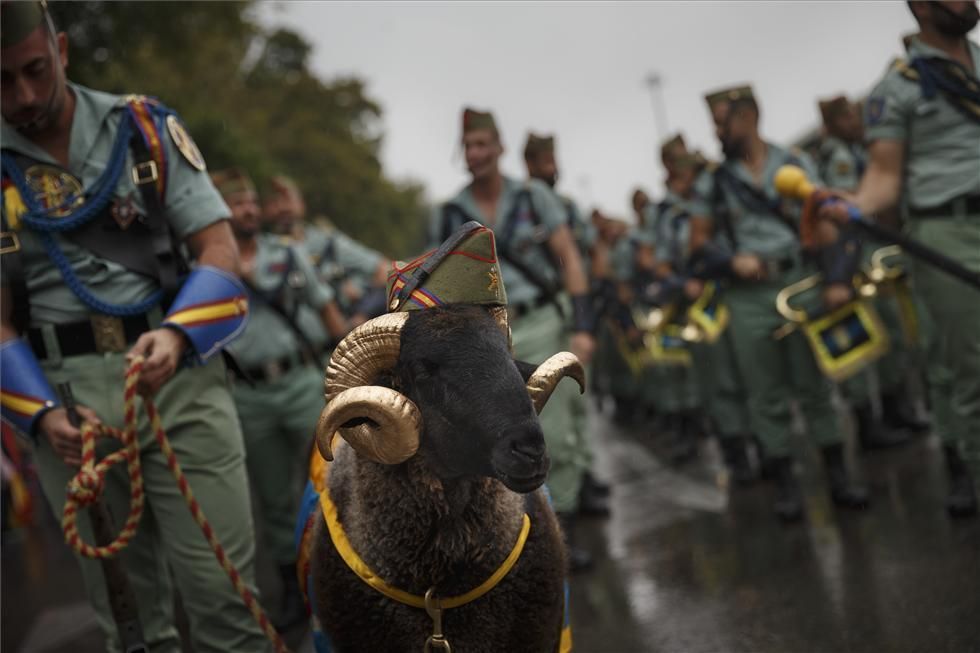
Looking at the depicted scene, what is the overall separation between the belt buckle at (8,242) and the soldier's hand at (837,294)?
442 cm

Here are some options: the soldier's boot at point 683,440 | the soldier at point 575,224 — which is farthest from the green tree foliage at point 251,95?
the soldier's boot at point 683,440

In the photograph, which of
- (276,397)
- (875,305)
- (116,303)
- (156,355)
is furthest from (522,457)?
(875,305)

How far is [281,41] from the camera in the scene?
3778 centimetres

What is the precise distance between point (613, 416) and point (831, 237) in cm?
955

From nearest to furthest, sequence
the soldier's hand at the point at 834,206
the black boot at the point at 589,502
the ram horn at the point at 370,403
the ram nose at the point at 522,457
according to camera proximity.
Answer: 1. the ram nose at the point at 522,457
2. the ram horn at the point at 370,403
3. the soldier's hand at the point at 834,206
4. the black boot at the point at 589,502

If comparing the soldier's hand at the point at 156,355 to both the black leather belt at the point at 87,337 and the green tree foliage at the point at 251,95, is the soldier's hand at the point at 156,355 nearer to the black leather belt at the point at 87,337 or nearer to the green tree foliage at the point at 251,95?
the black leather belt at the point at 87,337

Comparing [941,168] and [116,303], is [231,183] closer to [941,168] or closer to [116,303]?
[116,303]

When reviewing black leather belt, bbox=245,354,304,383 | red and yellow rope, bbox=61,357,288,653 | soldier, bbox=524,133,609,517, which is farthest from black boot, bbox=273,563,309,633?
soldier, bbox=524,133,609,517

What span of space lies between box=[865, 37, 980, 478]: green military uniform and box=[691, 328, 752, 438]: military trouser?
9.70ft

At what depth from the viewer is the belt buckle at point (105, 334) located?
3.54 m

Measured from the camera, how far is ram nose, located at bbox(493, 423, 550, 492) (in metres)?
2.46

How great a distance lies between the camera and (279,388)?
6.27m

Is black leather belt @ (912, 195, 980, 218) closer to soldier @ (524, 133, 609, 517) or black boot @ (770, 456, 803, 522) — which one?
black boot @ (770, 456, 803, 522)

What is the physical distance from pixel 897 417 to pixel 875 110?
413 centimetres
